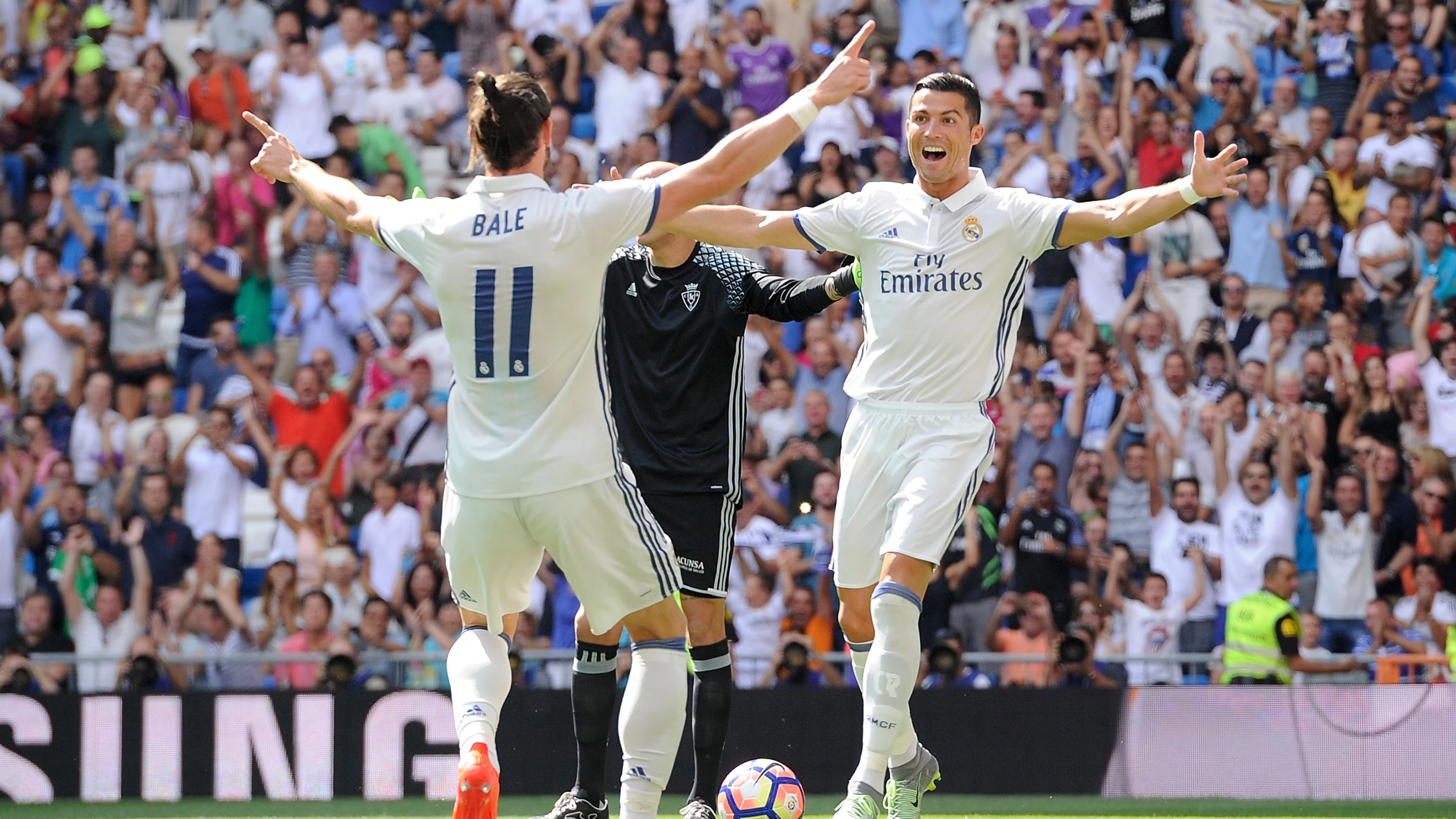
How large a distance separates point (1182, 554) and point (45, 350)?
395 inches

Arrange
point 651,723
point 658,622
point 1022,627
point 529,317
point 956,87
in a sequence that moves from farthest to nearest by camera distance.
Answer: point 1022,627
point 956,87
point 651,723
point 658,622
point 529,317

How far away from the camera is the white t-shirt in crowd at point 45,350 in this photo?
1652 cm

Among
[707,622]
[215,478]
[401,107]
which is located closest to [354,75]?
[401,107]

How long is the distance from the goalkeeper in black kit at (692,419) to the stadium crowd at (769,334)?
4.50m

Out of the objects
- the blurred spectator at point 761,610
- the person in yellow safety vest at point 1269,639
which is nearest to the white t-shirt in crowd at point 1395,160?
the person in yellow safety vest at point 1269,639

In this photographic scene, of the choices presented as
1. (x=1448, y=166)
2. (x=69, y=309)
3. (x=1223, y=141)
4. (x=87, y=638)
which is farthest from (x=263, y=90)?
(x=1448, y=166)

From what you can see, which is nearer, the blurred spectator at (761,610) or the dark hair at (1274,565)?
the dark hair at (1274,565)

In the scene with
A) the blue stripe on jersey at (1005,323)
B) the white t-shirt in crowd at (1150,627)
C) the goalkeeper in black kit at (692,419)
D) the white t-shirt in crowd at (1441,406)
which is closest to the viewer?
the blue stripe on jersey at (1005,323)

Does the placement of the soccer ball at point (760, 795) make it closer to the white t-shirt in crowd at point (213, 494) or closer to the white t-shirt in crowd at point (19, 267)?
the white t-shirt in crowd at point (213, 494)

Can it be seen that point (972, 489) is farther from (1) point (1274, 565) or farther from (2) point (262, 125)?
(1) point (1274, 565)

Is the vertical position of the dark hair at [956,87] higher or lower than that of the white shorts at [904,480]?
higher

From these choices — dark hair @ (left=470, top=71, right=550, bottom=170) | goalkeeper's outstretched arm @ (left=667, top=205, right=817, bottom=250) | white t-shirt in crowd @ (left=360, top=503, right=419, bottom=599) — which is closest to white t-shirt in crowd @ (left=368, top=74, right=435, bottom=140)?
white t-shirt in crowd @ (left=360, top=503, right=419, bottom=599)

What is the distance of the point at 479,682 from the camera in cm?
681

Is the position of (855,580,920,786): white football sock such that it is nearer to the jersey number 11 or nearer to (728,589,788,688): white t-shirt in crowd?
the jersey number 11
